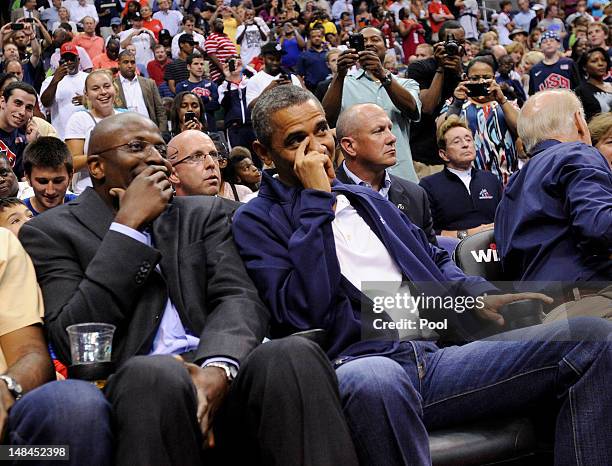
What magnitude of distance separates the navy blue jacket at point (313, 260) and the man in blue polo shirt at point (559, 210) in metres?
0.45

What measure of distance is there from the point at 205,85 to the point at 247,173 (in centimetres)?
381

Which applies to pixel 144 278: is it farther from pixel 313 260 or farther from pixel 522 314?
pixel 522 314

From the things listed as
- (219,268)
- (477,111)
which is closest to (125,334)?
(219,268)

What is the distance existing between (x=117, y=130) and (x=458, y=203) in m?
3.31

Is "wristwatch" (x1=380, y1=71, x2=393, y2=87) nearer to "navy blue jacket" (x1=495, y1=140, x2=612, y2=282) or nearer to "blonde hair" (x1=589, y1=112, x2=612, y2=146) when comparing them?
"blonde hair" (x1=589, y1=112, x2=612, y2=146)

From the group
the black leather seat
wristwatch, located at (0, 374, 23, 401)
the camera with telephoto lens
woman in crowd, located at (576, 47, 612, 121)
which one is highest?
the camera with telephoto lens

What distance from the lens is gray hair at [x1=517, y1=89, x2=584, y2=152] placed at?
11.6ft

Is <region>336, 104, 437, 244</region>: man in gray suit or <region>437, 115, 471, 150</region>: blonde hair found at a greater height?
<region>336, 104, 437, 244</region>: man in gray suit

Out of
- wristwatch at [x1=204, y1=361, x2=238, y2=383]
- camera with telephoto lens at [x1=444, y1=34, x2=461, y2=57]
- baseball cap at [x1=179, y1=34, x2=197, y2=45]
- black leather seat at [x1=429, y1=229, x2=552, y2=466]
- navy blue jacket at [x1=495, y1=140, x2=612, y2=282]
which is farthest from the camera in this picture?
baseball cap at [x1=179, y1=34, x2=197, y2=45]

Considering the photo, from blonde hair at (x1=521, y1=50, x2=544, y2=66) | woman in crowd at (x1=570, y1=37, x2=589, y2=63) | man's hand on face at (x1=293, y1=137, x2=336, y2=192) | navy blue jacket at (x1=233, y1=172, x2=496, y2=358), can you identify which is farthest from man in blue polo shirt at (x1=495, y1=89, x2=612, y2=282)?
woman in crowd at (x1=570, y1=37, x2=589, y2=63)

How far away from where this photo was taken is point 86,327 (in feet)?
7.55

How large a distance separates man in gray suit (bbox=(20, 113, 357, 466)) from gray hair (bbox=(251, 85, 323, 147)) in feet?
0.91

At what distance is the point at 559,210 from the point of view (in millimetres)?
3234

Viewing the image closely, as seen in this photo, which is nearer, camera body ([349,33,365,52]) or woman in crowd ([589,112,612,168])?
woman in crowd ([589,112,612,168])
